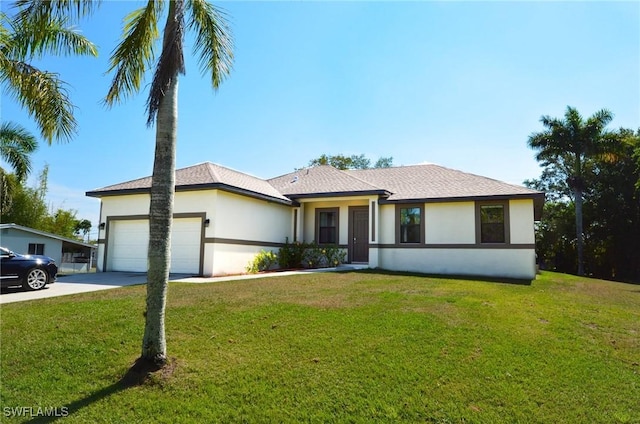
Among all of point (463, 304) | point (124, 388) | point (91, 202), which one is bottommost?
point (124, 388)

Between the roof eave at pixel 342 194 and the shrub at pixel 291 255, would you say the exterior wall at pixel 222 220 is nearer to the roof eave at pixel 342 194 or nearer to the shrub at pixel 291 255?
the shrub at pixel 291 255

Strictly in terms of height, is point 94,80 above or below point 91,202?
above

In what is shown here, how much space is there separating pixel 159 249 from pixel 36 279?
27.3ft

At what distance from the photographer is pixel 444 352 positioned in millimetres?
5637

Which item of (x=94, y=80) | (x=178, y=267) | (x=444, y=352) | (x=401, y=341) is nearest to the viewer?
(x=444, y=352)

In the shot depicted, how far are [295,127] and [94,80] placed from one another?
9.93 meters

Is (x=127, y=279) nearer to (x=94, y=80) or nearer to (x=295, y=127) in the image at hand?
(x=94, y=80)

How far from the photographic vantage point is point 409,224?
16.5 metres

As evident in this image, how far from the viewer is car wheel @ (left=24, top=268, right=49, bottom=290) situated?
35.8 feet

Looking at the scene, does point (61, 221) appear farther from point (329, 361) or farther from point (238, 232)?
point (329, 361)

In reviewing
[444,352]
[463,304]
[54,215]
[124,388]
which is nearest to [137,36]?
[124,388]

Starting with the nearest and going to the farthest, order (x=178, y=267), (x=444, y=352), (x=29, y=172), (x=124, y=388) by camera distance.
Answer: (x=124, y=388)
(x=444, y=352)
(x=178, y=267)
(x=29, y=172)

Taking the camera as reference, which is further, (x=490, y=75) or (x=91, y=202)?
(x=91, y=202)

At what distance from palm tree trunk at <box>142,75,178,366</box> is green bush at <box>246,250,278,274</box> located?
9.64 metres
